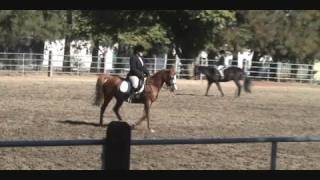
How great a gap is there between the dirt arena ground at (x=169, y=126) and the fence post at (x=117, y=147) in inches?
188

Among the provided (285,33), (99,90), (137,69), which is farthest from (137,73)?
(285,33)

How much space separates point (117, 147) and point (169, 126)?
9981 mm

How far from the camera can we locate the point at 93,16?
127 feet

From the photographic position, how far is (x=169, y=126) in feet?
44.7

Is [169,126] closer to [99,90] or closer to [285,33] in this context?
[99,90]

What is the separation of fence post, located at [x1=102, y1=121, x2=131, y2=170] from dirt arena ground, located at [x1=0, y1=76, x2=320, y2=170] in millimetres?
4772

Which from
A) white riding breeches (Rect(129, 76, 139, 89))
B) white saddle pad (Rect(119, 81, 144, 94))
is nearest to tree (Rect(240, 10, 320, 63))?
white saddle pad (Rect(119, 81, 144, 94))

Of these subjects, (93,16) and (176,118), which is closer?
(176,118)

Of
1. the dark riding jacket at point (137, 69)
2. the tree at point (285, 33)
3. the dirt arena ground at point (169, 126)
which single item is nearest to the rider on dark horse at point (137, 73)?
the dark riding jacket at point (137, 69)

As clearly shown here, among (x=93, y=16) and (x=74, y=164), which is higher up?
(x=93, y=16)
